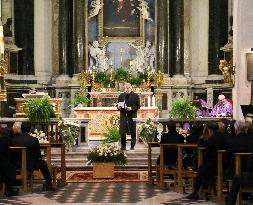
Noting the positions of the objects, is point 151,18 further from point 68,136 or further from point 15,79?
point 68,136

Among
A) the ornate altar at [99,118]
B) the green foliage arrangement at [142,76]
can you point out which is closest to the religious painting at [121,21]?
the green foliage arrangement at [142,76]

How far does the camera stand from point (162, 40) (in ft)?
85.4

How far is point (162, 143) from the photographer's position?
41.9ft

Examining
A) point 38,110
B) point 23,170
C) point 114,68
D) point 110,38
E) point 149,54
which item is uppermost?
point 110,38

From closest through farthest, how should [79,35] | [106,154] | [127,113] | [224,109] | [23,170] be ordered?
[23,170] → [106,154] → [127,113] → [224,109] → [79,35]

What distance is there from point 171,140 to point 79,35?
13.8 meters

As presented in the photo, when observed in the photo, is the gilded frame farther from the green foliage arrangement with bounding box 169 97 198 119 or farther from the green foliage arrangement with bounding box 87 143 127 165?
the green foliage arrangement with bounding box 87 143 127 165

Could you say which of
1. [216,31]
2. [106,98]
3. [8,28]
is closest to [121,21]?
[106,98]

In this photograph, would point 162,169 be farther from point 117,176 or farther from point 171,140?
point 117,176

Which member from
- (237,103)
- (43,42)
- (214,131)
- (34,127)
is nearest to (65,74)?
(43,42)

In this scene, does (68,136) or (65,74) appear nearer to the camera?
(68,136)

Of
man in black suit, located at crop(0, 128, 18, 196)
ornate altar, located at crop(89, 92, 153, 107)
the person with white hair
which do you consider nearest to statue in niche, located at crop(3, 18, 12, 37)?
ornate altar, located at crop(89, 92, 153, 107)

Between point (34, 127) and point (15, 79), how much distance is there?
7973 millimetres

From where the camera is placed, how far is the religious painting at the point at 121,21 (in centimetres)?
2636
